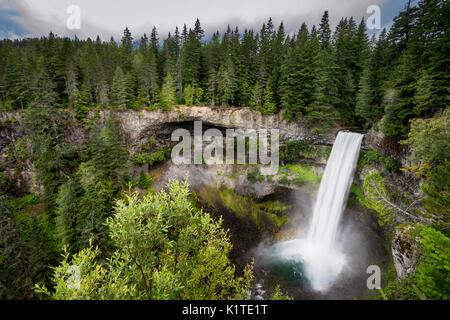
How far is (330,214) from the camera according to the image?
22000mm

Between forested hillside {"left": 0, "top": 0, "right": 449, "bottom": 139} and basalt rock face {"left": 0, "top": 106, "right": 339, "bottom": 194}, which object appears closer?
forested hillside {"left": 0, "top": 0, "right": 449, "bottom": 139}

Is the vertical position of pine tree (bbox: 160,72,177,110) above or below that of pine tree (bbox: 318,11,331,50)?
below

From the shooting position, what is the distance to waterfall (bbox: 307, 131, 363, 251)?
70.6ft

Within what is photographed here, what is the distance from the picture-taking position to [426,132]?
13.2 m

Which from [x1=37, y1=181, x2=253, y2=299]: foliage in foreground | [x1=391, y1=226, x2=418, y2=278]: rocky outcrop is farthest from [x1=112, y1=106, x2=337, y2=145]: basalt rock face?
[x1=37, y1=181, x2=253, y2=299]: foliage in foreground

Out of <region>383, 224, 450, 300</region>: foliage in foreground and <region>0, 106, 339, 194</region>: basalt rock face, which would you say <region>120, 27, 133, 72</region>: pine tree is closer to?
<region>0, 106, 339, 194</region>: basalt rock face

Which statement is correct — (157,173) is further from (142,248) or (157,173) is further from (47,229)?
(142,248)

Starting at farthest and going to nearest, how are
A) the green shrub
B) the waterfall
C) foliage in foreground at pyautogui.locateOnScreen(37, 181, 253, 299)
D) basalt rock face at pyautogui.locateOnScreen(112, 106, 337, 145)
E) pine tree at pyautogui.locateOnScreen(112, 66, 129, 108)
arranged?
1. basalt rock face at pyautogui.locateOnScreen(112, 106, 337, 145)
2. pine tree at pyautogui.locateOnScreen(112, 66, 129, 108)
3. the green shrub
4. the waterfall
5. foliage in foreground at pyautogui.locateOnScreen(37, 181, 253, 299)

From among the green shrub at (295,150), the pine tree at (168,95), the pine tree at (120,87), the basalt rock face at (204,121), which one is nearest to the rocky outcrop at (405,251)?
the green shrub at (295,150)

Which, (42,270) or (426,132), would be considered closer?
(426,132)

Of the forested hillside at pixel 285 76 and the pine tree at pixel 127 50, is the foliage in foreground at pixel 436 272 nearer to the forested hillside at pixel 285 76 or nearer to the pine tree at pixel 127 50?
the forested hillside at pixel 285 76

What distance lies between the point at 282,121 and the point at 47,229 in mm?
36107

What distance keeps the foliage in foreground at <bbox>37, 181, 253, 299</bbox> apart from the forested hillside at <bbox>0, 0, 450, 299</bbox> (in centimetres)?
5
